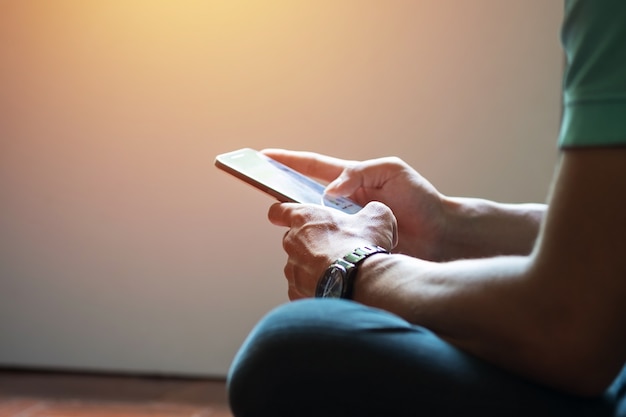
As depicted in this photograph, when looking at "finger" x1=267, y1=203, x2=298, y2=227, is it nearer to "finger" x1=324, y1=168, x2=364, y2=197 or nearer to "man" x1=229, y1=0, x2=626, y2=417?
"finger" x1=324, y1=168, x2=364, y2=197

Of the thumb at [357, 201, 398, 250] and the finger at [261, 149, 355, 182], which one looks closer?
the thumb at [357, 201, 398, 250]

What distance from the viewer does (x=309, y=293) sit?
753 millimetres

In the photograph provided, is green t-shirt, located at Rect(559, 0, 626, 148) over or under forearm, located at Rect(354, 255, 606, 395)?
over

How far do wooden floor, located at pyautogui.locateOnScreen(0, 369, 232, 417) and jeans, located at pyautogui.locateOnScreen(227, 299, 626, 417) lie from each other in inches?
35.8

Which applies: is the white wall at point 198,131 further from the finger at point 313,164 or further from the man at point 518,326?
the man at point 518,326

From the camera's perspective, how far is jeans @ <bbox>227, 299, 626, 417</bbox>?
0.49 m

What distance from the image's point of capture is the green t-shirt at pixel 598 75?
45cm

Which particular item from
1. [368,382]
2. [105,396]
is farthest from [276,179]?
[105,396]

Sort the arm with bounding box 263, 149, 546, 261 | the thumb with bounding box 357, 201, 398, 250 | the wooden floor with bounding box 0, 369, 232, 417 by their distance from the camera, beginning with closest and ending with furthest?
the thumb with bounding box 357, 201, 398, 250, the arm with bounding box 263, 149, 546, 261, the wooden floor with bounding box 0, 369, 232, 417

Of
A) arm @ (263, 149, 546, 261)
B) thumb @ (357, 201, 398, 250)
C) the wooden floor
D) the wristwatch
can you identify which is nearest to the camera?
the wristwatch

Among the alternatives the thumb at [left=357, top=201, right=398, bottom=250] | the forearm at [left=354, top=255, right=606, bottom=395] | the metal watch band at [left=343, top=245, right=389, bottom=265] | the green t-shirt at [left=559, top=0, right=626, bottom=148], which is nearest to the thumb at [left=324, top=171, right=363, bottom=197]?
the thumb at [left=357, top=201, right=398, bottom=250]

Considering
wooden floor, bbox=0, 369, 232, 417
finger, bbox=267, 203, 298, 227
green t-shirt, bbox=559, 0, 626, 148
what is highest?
green t-shirt, bbox=559, 0, 626, 148

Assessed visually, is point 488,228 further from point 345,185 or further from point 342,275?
point 342,275

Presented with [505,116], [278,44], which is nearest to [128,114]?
[278,44]
